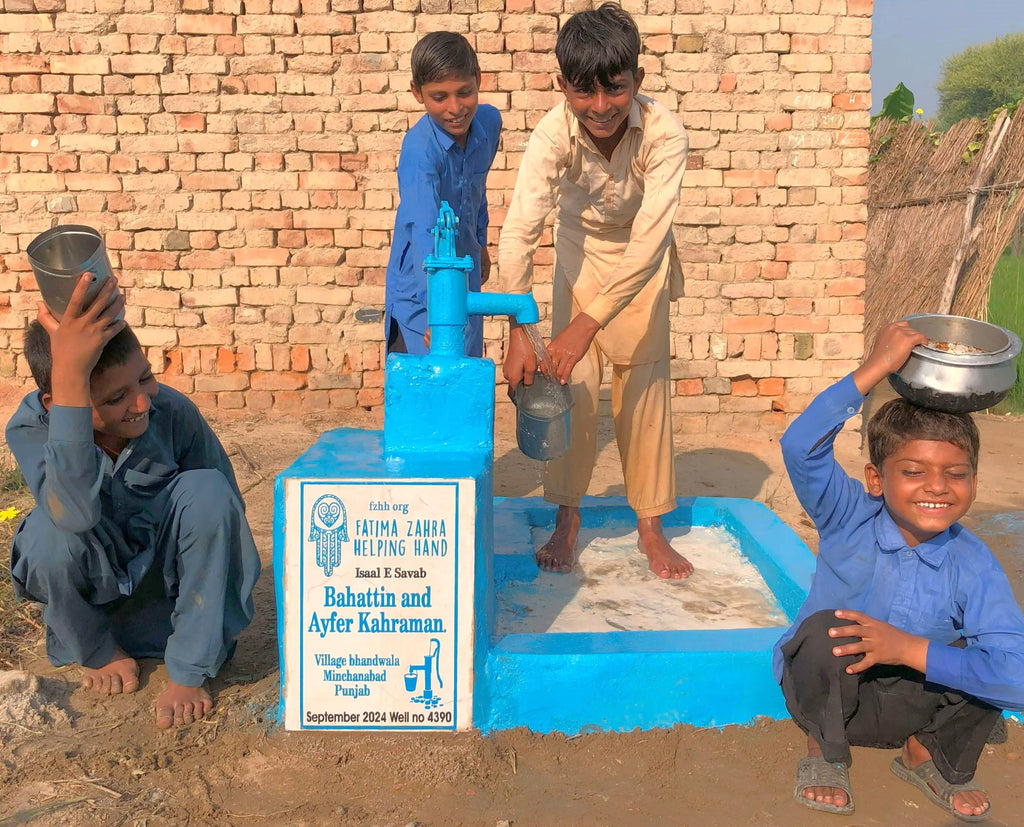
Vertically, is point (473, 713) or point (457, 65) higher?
point (457, 65)

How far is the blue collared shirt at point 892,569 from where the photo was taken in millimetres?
2104

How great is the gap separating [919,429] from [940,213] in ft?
21.1

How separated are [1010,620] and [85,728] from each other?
89.7 inches

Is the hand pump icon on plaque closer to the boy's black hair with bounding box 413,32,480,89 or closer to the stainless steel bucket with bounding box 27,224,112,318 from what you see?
the stainless steel bucket with bounding box 27,224,112,318

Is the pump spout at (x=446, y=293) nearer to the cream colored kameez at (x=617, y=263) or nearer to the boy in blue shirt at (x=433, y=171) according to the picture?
the cream colored kameez at (x=617, y=263)

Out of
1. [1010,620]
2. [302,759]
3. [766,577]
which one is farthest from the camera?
[766,577]

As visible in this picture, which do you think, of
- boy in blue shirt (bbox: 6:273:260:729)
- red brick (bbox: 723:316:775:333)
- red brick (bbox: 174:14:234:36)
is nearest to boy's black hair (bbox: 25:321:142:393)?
boy in blue shirt (bbox: 6:273:260:729)

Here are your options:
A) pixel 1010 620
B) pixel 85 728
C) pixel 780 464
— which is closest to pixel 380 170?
pixel 780 464

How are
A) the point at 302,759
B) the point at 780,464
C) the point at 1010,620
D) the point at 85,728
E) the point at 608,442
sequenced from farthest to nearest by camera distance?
the point at 608,442
the point at 780,464
the point at 85,728
the point at 302,759
the point at 1010,620

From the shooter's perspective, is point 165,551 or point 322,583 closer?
point 322,583

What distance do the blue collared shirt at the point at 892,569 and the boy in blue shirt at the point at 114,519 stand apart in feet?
4.90

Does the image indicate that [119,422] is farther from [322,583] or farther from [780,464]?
[780,464]

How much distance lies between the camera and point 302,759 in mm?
2340

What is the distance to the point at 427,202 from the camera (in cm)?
337
